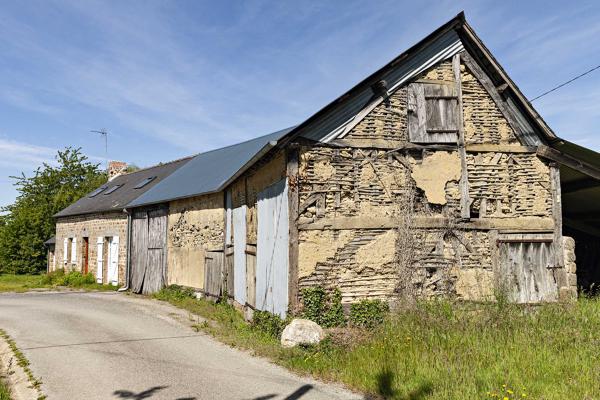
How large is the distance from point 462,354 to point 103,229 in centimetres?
1716

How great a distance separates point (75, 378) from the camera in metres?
6.50

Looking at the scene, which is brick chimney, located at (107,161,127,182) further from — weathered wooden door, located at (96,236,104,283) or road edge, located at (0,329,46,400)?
road edge, located at (0,329,46,400)

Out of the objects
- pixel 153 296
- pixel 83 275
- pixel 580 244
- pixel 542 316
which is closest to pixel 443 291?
pixel 542 316

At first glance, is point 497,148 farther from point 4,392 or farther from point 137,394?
point 4,392

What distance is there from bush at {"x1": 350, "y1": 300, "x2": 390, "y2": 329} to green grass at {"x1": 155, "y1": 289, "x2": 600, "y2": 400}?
0.22 m

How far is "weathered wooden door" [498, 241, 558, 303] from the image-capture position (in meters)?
9.90

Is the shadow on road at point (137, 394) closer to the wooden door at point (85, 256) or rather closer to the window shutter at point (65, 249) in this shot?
the wooden door at point (85, 256)

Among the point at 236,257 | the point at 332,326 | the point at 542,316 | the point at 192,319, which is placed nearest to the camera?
the point at 542,316

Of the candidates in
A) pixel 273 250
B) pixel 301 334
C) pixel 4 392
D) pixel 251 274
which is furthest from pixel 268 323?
pixel 4 392

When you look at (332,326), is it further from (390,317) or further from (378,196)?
(378,196)

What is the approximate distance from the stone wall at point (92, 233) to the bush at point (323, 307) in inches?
467

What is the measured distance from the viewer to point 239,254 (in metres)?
12.0

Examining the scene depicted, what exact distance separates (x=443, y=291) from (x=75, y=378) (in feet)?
21.1

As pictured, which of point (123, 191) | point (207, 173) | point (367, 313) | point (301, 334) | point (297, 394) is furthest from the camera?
point (123, 191)
